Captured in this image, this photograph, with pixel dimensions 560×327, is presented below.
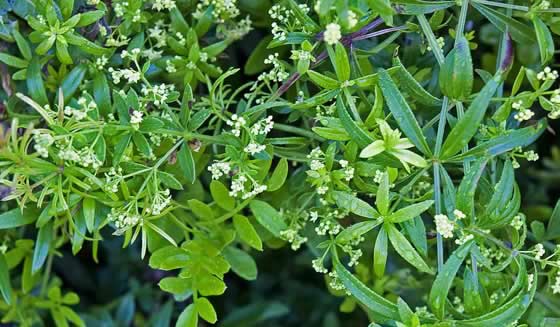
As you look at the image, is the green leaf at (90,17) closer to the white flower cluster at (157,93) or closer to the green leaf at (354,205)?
the white flower cluster at (157,93)

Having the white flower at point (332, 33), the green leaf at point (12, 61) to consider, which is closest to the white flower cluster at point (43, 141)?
the green leaf at point (12, 61)

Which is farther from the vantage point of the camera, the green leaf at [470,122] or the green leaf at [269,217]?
the green leaf at [269,217]

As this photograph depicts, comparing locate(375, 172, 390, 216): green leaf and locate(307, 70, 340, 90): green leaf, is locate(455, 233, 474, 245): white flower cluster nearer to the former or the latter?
locate(375, 172, 390, 216): green leaf

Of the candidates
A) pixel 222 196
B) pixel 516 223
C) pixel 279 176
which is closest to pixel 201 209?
pixel 222 196

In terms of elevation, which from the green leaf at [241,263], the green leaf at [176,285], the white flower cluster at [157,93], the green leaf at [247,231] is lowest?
the green leaf at [241,263]

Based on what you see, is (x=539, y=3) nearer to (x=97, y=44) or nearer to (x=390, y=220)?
(x=390, y=220)

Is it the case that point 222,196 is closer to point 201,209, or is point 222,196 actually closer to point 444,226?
point 201,209

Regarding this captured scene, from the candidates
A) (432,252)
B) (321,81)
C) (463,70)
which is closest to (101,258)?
(432,252)
